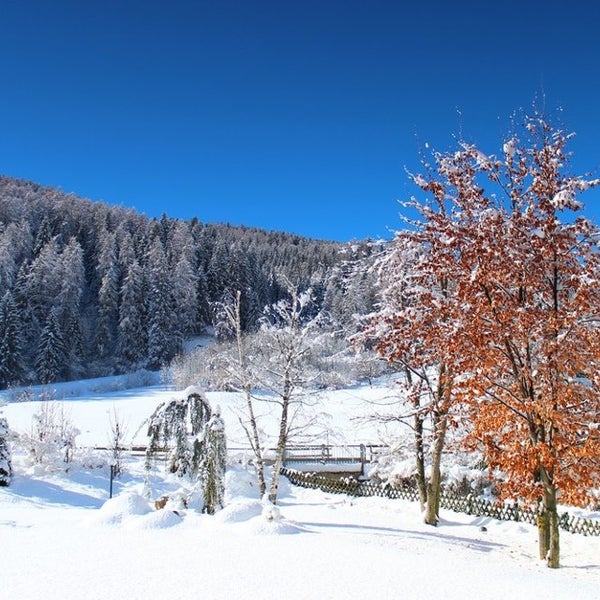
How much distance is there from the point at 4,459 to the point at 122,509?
1001cm

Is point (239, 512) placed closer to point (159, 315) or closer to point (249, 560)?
point (249, 560)

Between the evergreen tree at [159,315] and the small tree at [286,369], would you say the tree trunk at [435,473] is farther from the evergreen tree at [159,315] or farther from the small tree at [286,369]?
the evergreen tree at [159,315]

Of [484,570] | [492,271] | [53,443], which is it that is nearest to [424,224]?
[492,271]

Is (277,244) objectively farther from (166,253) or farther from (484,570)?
(484,570)

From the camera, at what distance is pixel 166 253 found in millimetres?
76938

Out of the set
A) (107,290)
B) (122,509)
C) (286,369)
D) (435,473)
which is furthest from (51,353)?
(122,509)

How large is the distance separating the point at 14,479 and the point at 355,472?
1371 cm

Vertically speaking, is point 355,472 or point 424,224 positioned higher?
point 424,224

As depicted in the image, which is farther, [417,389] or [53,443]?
[53,443]

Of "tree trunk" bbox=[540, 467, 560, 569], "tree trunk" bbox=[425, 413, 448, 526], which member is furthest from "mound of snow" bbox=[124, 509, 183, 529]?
"tree trunk" bbox=[425, 413, 448, 526]

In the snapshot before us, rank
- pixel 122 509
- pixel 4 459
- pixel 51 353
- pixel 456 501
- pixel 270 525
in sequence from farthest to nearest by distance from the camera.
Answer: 1. pixel 51 353
2. pixel 4 459
3. pixel 456 501
4. pixel 122 509
5. pixel 270 525

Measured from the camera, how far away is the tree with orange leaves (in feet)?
29.0

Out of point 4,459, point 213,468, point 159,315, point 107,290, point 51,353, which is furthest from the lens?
point 107,290

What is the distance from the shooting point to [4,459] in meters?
16.5
